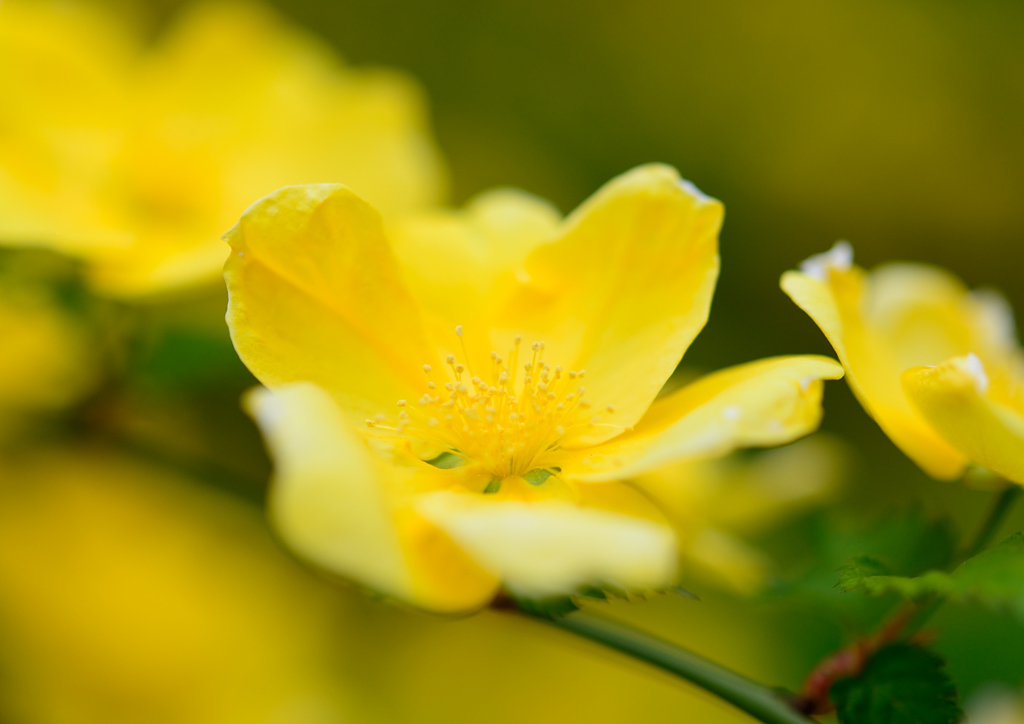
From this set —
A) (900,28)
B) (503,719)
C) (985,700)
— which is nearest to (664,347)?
(985,700)

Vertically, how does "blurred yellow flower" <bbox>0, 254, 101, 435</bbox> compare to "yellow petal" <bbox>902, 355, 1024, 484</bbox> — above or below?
below

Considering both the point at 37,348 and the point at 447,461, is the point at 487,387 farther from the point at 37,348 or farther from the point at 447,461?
the point at 37,348

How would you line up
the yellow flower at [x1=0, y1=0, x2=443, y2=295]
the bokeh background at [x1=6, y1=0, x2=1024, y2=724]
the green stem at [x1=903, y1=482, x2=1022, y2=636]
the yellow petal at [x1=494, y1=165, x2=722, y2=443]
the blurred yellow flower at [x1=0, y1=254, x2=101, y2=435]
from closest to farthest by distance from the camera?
the yellow petal at [x1=494, y1=165, x2=722, y2=443] → the green stem at [x1=903, y1=482, x2=1022, y2=636] → the blurred yellow flower at [x1=0, y1=254, x2=101, y2=435] → the yellow flower at [x1=0, y1=0, x2=443, y2=295] → the bokeh background at [x1=6, y1=0, x2=1024, y2=724]

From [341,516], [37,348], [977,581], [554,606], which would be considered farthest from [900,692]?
[37,348]

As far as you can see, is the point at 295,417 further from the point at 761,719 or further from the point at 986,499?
the point at 986,499

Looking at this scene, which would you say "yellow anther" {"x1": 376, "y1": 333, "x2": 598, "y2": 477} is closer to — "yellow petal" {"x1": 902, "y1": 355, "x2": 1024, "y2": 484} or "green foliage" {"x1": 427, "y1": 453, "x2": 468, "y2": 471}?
"green foliage" {"x1": 427, "y1": 453, "x2": 468, "y2": 471}

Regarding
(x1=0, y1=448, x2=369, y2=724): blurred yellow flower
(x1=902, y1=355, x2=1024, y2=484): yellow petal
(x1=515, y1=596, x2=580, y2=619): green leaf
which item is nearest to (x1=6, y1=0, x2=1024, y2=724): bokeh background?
(x1=0, y1=448, x2=369, y2=724): blurred yellow flower
